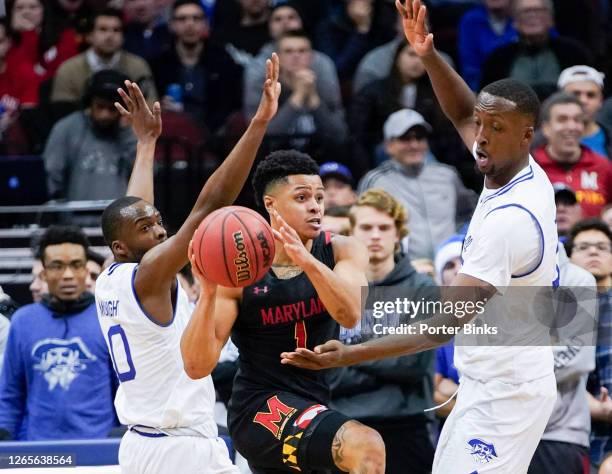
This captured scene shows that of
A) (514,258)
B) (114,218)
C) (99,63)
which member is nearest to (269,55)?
(99,63)

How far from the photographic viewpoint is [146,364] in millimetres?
6121

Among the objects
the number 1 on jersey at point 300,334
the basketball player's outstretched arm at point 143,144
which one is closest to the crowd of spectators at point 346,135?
the basketball player's outstretched arm at point 143,144

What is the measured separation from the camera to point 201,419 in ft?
20.3

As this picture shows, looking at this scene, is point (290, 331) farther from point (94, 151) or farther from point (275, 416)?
point (94, 151)

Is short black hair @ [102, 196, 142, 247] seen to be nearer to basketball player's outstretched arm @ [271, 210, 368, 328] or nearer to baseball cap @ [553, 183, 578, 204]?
basketball player's outstretched arm @ [271, 210, 368, 328]

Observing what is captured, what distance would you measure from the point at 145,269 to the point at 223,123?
5.88 m

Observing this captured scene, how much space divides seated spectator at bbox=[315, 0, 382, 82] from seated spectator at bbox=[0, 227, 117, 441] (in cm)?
507

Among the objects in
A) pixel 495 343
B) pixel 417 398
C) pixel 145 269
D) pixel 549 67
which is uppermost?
pixel 549 67

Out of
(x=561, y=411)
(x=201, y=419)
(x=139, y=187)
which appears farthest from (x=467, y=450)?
(x=139, y=187)

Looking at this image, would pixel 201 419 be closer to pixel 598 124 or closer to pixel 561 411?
pixel 561 411

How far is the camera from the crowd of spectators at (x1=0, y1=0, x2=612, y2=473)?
7844 mm

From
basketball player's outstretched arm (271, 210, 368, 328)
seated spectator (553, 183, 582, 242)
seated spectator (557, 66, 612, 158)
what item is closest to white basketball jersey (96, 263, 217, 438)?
basketball player's outstretched arm (271, 210, 368, 328)

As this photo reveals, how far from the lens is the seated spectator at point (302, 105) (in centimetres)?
1064

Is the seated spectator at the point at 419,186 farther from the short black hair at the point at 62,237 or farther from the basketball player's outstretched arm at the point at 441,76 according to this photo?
the basketball player's outstretched arm at the point at 441,76
